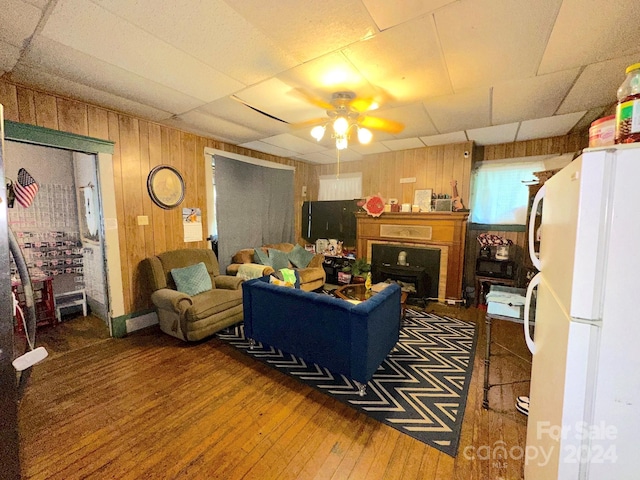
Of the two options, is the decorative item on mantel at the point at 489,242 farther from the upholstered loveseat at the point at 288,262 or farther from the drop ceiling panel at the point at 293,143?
the drop ceiling panel at the point at 293,143

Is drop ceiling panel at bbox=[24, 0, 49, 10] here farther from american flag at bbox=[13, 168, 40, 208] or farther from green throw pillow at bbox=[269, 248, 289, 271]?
green throw pillow at bbox=[269, 248, 289, 271]

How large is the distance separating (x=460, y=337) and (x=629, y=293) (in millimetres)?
2675

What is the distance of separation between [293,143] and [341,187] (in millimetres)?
1820

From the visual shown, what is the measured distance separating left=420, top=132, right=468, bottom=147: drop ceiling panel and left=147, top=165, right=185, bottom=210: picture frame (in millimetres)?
3551

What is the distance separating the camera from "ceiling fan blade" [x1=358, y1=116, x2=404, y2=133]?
292 cm

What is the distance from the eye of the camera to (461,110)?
9.36 feet

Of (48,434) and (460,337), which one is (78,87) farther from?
(460,337)

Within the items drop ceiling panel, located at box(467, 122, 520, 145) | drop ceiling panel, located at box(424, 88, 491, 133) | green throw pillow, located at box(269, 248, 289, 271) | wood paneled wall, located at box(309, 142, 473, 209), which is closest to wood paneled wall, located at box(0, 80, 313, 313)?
green throw pillow, located at box(269, 248, 289, 271)

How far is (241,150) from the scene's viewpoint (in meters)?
4.46

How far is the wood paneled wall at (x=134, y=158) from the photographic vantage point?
2.46 meters

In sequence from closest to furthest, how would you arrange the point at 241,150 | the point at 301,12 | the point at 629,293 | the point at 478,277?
1. the point at 629,293
2. the point at 301,12
3. the point at 478,277
4. the point at 241,150

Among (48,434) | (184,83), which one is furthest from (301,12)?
(48,434)

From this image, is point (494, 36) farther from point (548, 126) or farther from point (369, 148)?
point (369, 148)

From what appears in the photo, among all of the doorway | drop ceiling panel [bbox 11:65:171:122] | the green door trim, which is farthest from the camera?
the doorway
